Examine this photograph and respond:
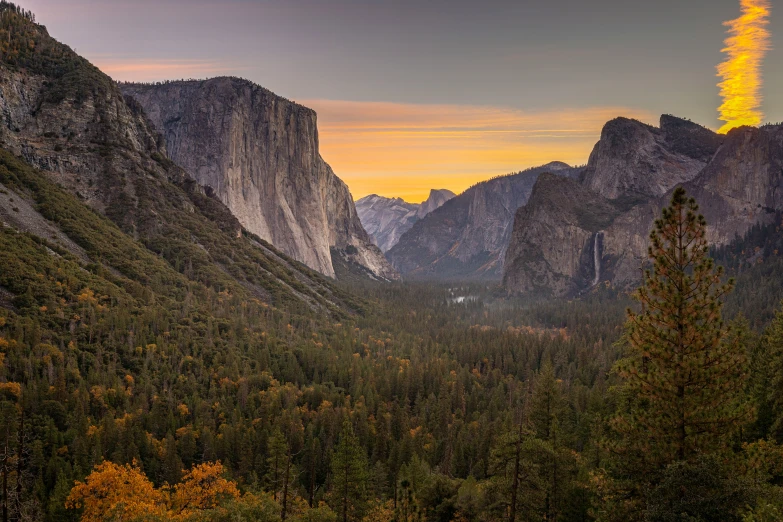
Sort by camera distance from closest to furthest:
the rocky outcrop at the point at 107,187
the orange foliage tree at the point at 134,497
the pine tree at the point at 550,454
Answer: the orange foliage tree at the point at 134,497 < the pine tree at the point at 550,454 < the rocky outcrop at the point at 107,187

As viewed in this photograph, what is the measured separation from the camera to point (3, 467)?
102 ft

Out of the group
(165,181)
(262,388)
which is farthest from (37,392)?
(165,181)

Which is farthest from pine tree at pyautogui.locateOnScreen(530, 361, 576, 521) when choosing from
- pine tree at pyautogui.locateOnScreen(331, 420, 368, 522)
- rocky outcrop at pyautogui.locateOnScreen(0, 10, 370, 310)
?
rocky outcrop at pyautogui.locateOnScreen(0, 10, 370, 310)

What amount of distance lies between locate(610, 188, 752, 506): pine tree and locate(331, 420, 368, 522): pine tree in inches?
997

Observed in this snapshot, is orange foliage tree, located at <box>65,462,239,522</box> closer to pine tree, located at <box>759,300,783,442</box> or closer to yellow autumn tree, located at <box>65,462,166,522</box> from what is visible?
yellow autumn tree, located at <box>65,462,166,522</box>

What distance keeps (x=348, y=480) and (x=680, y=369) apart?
29.8m

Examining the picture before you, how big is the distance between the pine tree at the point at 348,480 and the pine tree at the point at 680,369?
83.1 feet

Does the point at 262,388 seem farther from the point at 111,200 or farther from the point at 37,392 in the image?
the point at 111,200

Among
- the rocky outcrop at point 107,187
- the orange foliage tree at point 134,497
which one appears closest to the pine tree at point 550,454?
the orange foliage tree at point 134,497

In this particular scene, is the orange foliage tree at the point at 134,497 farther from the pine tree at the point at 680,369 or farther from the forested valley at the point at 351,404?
the pine tree at the point at 680,369

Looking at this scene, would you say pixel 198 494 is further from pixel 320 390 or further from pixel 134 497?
pixel 320 390

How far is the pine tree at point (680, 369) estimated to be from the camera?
21938mm

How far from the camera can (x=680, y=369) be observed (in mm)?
22328

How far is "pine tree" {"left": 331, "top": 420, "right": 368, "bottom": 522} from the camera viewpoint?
44.6m
